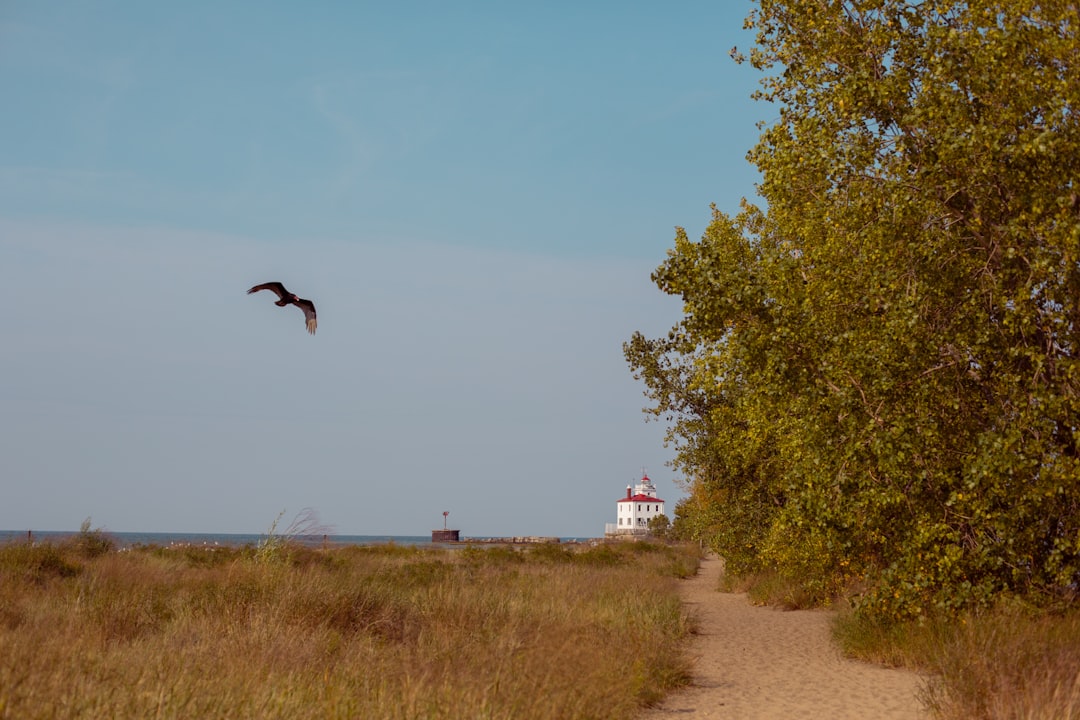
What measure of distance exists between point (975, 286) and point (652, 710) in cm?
721

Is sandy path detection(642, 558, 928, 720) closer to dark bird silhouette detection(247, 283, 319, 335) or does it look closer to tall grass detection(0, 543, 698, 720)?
tall grass detection(0, 543, 698, 720)

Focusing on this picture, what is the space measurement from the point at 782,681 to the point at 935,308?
232 inches

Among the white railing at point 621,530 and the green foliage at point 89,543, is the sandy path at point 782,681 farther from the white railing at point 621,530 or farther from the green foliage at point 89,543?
the white railing at point 621,530

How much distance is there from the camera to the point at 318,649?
1048 cm

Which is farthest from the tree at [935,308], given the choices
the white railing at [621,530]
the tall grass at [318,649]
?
the white railing at [621,530]

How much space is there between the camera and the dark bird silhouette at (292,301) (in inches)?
432

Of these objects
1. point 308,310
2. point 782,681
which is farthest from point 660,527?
point 308,310

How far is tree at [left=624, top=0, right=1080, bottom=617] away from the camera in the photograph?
36.5 feet

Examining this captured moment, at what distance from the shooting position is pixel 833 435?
12.7 meters

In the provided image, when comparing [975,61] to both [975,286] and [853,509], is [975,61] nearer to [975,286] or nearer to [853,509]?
[975,286]

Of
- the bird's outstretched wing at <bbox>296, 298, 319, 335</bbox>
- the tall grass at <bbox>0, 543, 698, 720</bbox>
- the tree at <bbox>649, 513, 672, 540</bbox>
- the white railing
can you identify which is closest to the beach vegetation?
the tall grass at <bbox>0, 543, 698, 720</bbox>

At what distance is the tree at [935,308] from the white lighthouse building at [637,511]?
136322mm

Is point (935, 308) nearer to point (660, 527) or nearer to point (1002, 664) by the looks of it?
point (1002, 664)

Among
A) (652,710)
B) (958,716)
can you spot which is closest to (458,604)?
(652,710)
